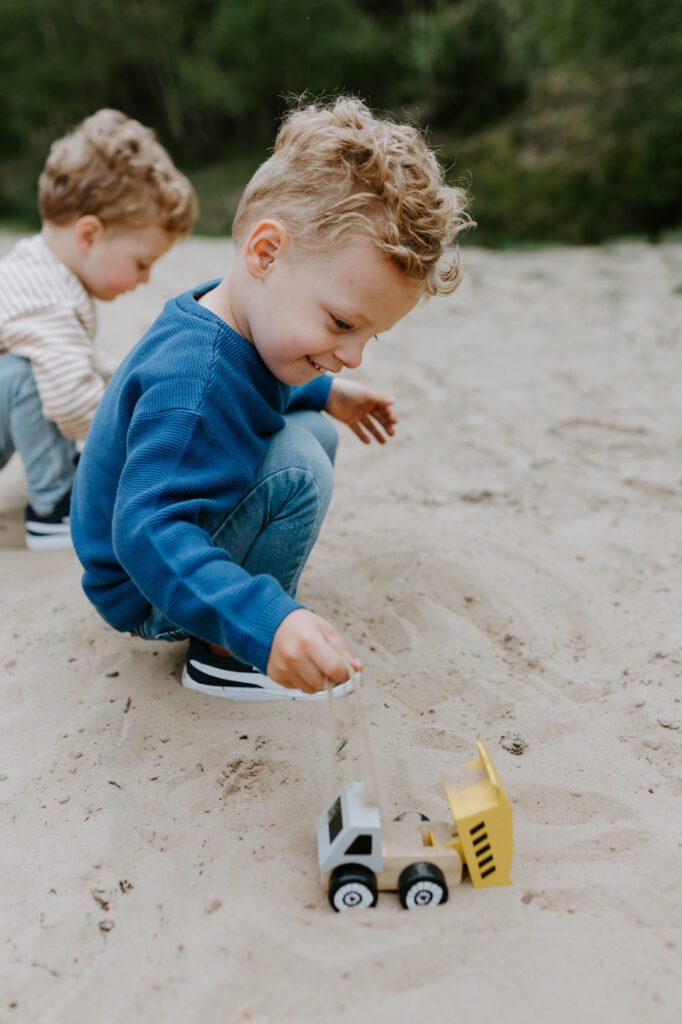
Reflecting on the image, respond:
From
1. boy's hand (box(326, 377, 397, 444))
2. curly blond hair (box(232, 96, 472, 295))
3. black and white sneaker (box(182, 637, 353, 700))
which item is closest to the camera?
curly blond hair (box(232, 96, 472, 295))

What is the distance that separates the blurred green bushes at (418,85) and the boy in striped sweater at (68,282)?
134 inches

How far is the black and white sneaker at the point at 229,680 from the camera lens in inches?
82.2

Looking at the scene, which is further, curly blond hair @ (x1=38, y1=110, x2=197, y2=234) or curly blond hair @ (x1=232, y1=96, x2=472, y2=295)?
curly blond hair @ (x1=38, y1=110, x2=197, y2=234)

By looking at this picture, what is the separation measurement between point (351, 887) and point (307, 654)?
1.47ft

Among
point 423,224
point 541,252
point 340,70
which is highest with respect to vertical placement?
point 423,224

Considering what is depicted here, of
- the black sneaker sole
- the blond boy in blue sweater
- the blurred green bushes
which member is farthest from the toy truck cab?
the blurred green bushes

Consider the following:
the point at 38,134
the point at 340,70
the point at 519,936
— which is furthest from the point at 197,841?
the point at 38,134

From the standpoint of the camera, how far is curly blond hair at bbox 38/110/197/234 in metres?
2.86

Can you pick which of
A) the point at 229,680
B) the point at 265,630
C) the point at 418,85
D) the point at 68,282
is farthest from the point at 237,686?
the point at 418,85

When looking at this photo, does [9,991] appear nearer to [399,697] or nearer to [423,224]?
[399,697]

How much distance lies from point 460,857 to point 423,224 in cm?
127

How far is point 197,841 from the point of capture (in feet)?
5.40

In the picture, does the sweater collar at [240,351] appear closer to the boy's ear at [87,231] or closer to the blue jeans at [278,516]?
the blue jeans at [278,516]

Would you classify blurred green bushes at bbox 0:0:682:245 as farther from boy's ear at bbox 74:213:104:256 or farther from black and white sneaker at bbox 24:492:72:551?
black and white sneaker at bbox 24:492:72:551
